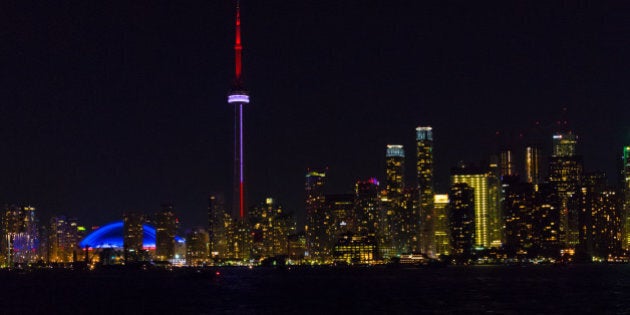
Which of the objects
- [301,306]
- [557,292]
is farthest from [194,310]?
[557,292]

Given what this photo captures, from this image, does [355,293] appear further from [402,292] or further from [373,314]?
[373,314]

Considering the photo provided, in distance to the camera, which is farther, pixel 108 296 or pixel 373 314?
pixel 108 296

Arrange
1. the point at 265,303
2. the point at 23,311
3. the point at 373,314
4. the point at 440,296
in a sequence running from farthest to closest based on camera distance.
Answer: the point at 440,296 → the point at 265,303 → the point at 23,311 → the point at 373,314

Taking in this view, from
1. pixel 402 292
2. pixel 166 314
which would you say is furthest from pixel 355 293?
pixel 166 314

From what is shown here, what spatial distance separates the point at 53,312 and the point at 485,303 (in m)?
51.7

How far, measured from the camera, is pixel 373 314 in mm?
110000

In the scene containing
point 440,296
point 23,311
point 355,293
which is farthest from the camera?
point 355,293

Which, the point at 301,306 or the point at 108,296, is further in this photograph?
the point at 108,296

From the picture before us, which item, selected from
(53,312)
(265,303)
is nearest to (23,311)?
(53,312)

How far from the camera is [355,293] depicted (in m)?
152

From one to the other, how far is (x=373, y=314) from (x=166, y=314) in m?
23.1

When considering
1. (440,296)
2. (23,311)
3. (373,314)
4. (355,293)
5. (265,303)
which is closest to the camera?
(373,314)

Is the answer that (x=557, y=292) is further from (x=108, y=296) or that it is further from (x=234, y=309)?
(x=108, y=296)

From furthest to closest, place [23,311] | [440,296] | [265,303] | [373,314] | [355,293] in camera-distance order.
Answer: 1. [355,293]
2. [440,296]
3. [265,303]
4. [23,311]
5. [373,314]
